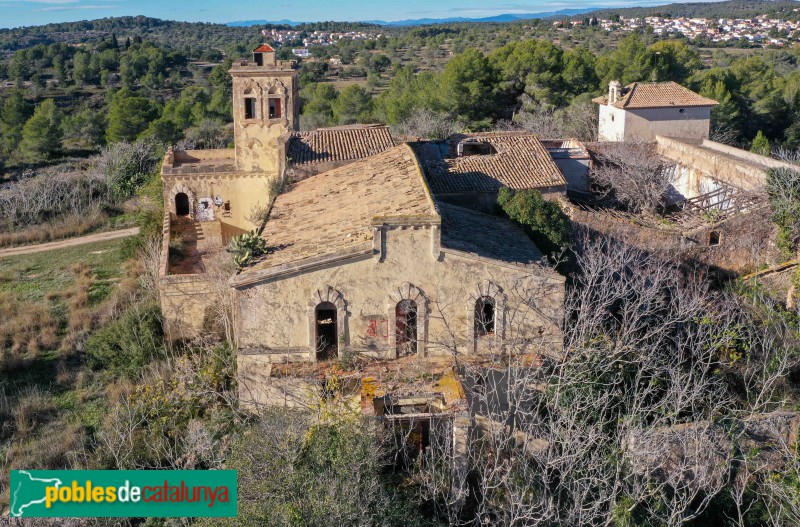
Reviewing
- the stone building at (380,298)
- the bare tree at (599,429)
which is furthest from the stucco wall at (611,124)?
the bare tree at (599,429)

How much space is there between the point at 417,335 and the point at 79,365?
9.77 metres

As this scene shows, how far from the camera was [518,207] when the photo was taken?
22219mm

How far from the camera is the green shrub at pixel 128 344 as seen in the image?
65.3 feet

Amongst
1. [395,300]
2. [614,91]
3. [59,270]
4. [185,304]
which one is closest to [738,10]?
[614,91]

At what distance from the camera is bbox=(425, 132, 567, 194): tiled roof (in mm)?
24766

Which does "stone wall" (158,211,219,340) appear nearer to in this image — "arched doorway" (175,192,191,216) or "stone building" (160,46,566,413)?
"stone building" (160,46,566,413)

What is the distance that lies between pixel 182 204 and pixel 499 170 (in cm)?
1139

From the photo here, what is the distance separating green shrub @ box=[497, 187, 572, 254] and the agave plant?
25.6 ft

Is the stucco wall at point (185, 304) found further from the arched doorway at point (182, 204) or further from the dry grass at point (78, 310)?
the arched doorway at point (182, 204)

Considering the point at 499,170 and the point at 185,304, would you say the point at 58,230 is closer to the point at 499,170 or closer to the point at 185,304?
the point at 185,304

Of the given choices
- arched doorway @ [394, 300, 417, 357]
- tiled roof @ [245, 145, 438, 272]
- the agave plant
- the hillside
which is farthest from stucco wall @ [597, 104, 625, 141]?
the hillside

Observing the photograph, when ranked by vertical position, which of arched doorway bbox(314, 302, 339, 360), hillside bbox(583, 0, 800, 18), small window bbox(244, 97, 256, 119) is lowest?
arched doorway bbox(314, 302, 339, 360)

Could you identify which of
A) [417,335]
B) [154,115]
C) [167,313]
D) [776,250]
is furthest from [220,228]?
[154,115]

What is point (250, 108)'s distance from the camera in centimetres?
2802
